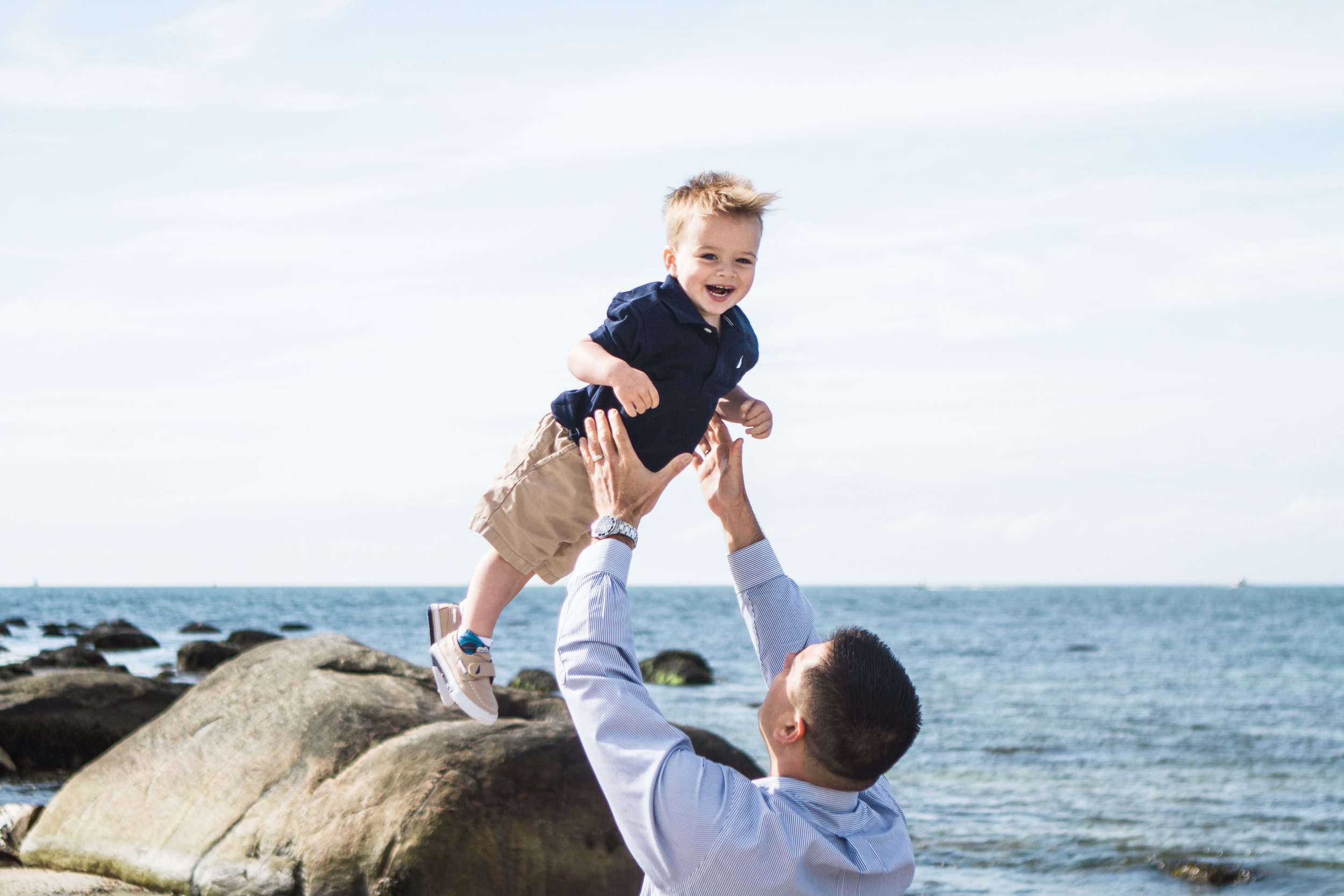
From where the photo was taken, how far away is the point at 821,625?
6381 cm

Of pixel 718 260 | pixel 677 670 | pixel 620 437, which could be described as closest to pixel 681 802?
pixel 620 437

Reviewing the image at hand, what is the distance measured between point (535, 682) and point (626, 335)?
15.3 m

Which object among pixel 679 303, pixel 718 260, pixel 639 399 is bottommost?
pixel 639 399

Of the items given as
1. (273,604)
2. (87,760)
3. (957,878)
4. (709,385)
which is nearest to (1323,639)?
(957,878)

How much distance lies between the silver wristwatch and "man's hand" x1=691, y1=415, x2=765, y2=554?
0.55 m

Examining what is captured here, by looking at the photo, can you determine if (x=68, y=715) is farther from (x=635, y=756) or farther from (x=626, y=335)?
(x=635, y=756)

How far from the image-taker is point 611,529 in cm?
288

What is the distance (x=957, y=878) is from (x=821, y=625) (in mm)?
55335

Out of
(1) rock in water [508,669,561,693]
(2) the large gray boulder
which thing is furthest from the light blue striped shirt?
(1) rock in water [508,669,561,693]

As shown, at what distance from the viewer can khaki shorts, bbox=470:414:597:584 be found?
399 centimetres

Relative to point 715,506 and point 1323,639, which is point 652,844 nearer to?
point 715,506

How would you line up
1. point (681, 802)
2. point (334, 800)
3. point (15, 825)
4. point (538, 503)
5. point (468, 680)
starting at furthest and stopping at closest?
point (15, 825) → point (334, 800) → point (468, 680) → point (538, 503) → point (681, 802)

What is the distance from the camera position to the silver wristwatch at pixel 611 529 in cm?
288

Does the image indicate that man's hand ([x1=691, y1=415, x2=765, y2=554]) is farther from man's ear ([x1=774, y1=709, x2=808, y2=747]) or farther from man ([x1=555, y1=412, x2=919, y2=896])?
man's ear ([x1=774, y1=709, x2=808, y2=747])
